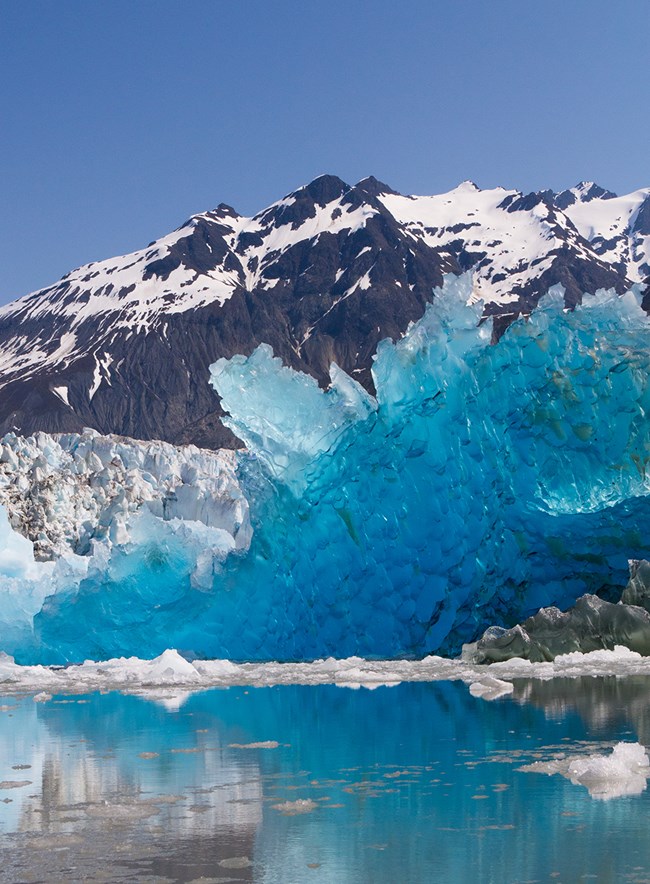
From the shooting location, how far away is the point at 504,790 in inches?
265

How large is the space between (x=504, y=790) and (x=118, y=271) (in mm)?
161460

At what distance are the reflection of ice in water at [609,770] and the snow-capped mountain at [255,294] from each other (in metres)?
95.1

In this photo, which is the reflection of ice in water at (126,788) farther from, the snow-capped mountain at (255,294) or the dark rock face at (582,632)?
the snow-capped mountain at (255,294)

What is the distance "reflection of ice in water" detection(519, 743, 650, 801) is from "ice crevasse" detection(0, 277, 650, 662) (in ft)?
29.9

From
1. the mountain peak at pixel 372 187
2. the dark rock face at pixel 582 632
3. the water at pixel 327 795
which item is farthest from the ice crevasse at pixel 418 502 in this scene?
the mountain peak at pixel 372 187

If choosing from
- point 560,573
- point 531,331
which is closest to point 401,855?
point 560,573

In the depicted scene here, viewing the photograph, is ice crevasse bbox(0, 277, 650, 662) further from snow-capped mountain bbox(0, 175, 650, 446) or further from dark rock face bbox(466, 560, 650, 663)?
snow-capped mountain bbox(0, 175, 650, 446)

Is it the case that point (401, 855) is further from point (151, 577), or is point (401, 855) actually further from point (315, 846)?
point (151, 577)

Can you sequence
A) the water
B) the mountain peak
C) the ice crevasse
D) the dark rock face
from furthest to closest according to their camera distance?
the mountain peak, the ice crevasse, the dark rock face, the water

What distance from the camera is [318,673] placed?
578 inches

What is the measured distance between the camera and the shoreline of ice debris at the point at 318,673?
13.3 m

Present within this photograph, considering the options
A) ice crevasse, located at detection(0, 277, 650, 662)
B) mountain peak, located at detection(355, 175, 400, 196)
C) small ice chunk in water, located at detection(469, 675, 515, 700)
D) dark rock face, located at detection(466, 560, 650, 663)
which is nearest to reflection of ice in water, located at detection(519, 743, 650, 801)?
small ice chunk in water, located at detection(469, 675, 515, 700)

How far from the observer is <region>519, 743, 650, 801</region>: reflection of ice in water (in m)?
6.59

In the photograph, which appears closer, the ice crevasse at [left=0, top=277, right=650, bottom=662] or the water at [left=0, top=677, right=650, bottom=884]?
the water at [left=0, top=677, right=650, bottom=884]
